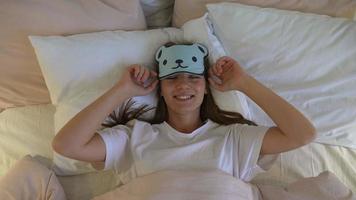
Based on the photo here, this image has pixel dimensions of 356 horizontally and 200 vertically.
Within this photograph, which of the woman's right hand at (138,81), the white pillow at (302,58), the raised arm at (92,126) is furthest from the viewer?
the white pillow at (302,58)

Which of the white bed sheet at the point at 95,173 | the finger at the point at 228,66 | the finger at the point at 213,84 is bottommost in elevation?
the white bed sheet at the point at 95,173

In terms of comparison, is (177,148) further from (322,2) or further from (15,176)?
(322,2)

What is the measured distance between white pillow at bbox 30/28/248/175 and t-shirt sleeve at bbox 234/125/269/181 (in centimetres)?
11

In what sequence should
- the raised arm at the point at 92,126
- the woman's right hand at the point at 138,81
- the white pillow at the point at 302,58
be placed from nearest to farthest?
the raised arm at the point at 92,126, the woman's right hand at the point at 138,81, the white pillow at the point at 302,58

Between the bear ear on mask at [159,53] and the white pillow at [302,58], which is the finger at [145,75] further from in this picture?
the white pillow at [302,58]

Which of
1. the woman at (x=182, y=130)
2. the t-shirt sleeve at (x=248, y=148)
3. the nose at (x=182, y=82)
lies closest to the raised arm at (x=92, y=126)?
the woman at (x=182, y=130)

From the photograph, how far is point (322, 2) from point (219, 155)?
24.6 inches

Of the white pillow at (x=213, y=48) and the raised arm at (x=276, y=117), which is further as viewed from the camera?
the white pillow at (x=213, y=48)

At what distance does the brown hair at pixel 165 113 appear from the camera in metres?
1.40

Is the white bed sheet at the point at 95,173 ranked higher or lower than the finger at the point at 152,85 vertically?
lower

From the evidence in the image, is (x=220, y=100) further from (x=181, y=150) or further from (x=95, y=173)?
(x=95, y=173)

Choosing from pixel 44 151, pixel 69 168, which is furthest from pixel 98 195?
pixel 44 151

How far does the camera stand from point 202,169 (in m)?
1.29

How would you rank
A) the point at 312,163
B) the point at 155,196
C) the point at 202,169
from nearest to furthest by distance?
the point at 155,196, the point at 202,169, the point at 312,163
